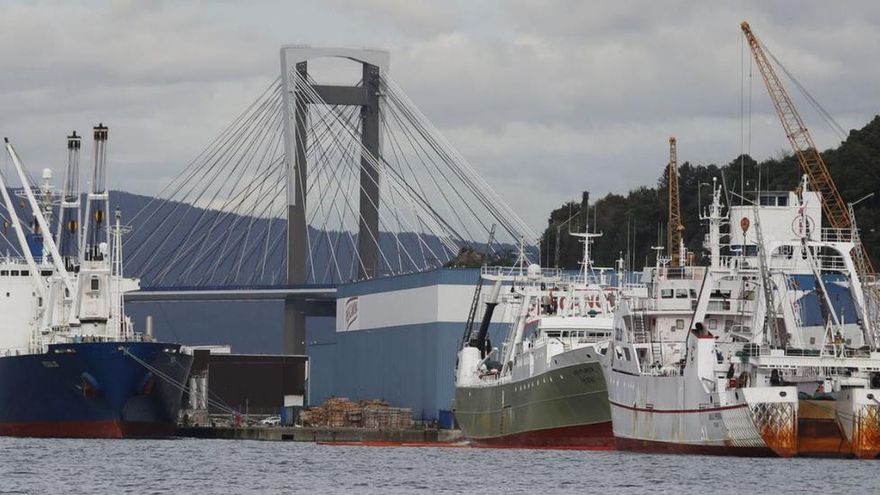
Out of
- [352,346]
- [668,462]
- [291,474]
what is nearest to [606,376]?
[668,462]

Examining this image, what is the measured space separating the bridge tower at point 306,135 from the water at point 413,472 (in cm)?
3775

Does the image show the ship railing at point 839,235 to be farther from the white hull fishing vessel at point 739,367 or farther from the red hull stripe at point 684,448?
the red hull stripe at point 684,448

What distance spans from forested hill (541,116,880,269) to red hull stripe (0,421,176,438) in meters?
27.4

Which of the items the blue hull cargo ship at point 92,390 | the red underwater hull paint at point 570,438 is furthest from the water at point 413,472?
the blue hull cargo ship at point 92,390

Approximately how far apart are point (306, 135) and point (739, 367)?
5372 cm

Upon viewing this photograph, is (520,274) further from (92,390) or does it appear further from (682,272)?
(92,390)

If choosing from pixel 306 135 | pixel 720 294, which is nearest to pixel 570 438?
pixel 720 294

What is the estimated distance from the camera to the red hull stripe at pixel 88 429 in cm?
7538

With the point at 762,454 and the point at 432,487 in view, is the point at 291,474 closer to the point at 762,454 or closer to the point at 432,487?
the point at 432,487

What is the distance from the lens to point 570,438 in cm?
6500

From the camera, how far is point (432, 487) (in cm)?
4688

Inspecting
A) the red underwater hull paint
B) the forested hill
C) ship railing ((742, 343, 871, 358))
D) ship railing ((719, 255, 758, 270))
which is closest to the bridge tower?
the forested hill

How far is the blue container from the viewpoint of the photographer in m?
87.6

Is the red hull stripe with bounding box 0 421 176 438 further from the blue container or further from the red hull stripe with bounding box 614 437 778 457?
the red hull stripe with bounding box 614 437 778 457
